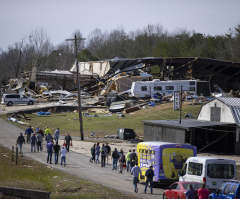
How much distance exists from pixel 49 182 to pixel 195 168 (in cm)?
708

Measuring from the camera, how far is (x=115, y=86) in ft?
214

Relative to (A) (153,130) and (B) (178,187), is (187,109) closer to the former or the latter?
(A) (153,130)

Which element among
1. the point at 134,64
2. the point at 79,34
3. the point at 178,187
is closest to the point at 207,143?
the point at 178,187

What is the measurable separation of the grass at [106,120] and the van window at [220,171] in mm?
22743

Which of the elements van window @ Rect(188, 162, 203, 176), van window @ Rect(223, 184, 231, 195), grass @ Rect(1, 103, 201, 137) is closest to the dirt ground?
grass @ Rect(1, 103, 201, 137)

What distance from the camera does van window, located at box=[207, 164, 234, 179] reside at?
1551 centimetres

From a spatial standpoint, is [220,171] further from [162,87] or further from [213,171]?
[162,87]

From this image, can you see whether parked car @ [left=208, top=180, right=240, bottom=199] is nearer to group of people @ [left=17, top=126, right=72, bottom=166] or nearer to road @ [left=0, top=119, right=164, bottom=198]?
road @ [left=0, top=119, right=164, bottom=198]

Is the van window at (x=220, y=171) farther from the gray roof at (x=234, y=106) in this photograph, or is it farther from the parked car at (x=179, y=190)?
the gray roof at (x=234, y=106)

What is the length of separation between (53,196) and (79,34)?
479ft

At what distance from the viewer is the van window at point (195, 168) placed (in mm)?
15779

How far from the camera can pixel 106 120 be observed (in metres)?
45.3

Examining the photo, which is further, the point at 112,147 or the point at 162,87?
the point at 162,87

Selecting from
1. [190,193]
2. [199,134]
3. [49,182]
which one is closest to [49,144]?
[49,182]
